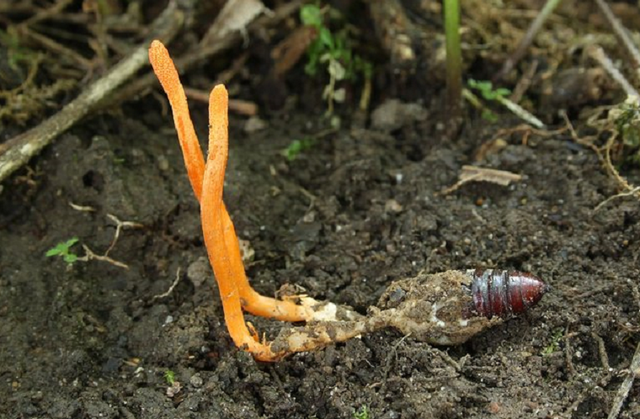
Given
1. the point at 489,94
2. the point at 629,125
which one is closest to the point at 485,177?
the point at 489,94

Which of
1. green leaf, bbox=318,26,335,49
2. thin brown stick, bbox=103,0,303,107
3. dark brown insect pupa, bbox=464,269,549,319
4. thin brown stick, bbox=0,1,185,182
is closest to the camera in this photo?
dark brown insect pupa, bbox=464,269,549,319

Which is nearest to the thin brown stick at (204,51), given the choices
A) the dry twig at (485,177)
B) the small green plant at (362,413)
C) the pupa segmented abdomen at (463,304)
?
the dry twig at (485,177)

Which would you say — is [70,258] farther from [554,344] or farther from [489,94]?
[489,94]

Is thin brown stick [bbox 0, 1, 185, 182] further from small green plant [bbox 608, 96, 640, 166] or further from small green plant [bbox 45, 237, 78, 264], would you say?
small green plant [bbox 608, 96, 640, 166]

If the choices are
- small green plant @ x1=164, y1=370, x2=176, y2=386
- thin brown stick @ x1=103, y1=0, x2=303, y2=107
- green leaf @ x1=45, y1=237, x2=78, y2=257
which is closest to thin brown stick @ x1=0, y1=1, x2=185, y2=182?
thin brown stick @ x1=103, y1=0, x2=303, y2=107

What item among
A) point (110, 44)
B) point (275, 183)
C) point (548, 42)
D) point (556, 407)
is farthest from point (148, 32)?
point (556, 407)

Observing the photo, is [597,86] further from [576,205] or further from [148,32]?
[148,32]

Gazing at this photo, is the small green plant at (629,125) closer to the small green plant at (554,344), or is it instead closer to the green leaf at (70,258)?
the small green plant at (554,344)
